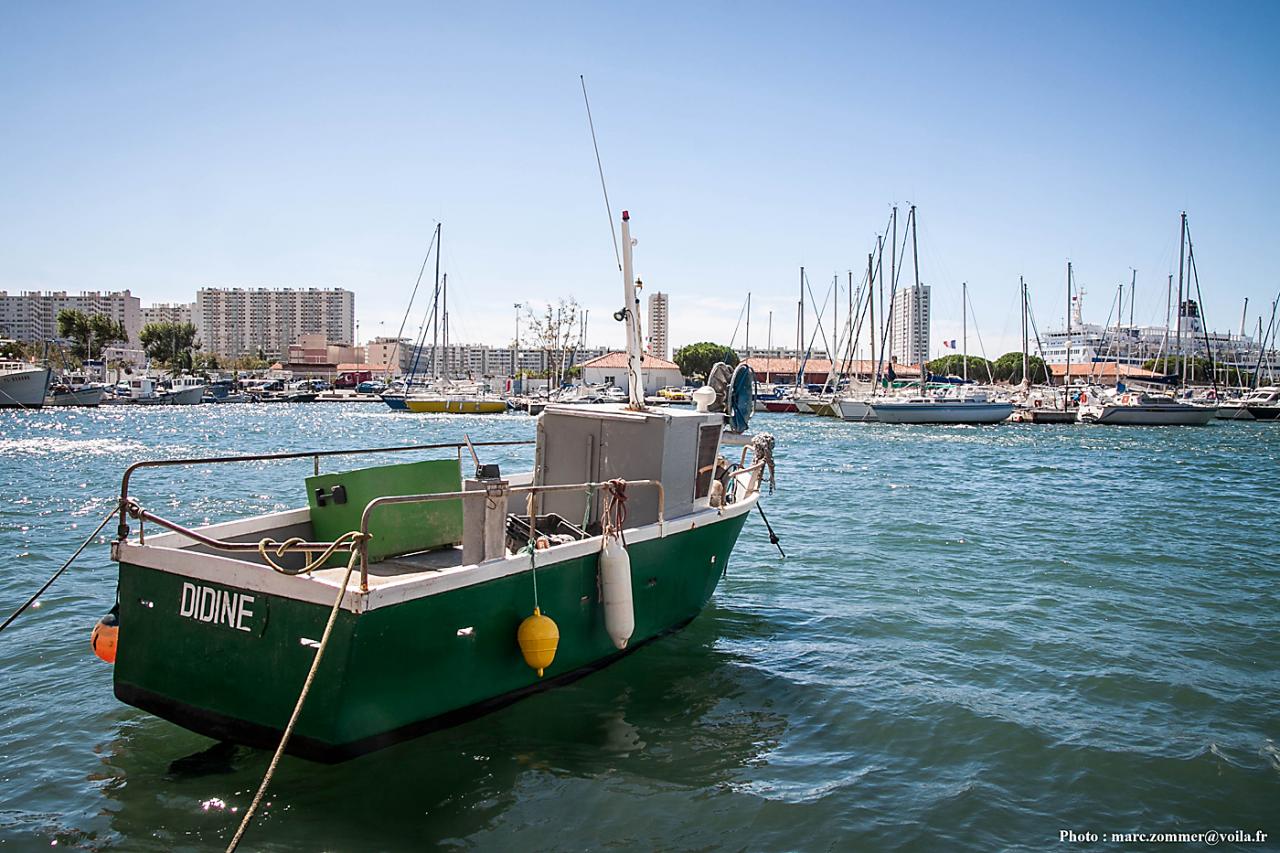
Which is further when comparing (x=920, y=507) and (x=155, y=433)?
(x=155, y=433)

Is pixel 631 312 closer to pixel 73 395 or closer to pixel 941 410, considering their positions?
pixel 941 410

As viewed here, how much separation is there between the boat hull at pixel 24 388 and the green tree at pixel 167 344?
50.5m

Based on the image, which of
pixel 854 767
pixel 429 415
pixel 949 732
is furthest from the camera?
pixel 429 415

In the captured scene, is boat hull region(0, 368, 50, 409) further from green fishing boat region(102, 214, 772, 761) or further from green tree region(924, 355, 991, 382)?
green tree region(924, 355, 991, 382)

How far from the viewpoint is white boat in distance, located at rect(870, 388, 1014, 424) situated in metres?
59.1

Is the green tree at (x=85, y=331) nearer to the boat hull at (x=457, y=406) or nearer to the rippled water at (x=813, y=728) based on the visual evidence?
the boat hull at (x=457, y=406)

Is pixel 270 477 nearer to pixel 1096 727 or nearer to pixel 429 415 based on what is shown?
pixel 1096 727

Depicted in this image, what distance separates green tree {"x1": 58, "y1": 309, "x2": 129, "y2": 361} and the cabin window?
11470 cm

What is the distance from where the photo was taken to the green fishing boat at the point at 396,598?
19.2 feet

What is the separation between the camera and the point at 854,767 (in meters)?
7.17

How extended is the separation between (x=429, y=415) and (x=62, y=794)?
6696cm

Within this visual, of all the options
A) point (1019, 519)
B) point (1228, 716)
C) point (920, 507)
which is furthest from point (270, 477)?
point (1228, 716)

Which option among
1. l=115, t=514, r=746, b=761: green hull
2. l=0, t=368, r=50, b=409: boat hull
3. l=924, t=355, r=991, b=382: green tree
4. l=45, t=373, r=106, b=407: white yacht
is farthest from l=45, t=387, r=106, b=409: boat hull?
l=924, t=355, r=991, b=382: green tree

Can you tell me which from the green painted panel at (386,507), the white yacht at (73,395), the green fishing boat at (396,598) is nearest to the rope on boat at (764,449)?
the green fishing boat at (396,598)
